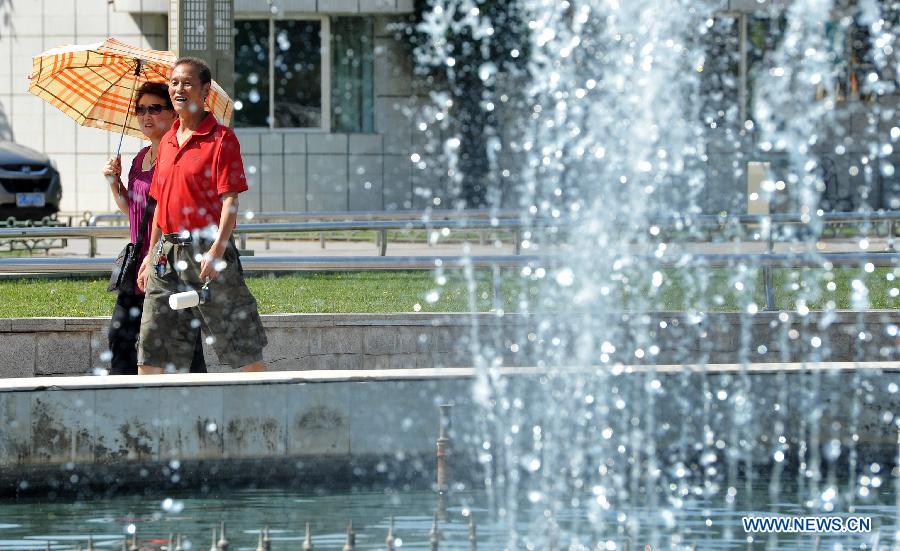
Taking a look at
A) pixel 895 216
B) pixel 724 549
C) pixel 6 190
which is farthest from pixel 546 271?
pixel 6 190

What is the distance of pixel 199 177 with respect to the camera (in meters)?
7.79

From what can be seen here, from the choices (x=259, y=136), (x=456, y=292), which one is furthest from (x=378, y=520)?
(x=259, y=136)

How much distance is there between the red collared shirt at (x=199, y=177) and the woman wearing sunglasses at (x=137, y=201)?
1.57 ft

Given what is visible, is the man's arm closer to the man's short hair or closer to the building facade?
the man's short hair

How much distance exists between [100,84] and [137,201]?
111 centimetres

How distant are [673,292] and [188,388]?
633 cm

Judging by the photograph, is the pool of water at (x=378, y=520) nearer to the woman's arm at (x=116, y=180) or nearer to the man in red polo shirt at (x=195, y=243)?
the man in red polo shirt at (x=195, y=243)

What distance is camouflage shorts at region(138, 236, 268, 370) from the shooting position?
7875mm

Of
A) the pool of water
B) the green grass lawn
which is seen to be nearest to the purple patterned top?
the pool of water

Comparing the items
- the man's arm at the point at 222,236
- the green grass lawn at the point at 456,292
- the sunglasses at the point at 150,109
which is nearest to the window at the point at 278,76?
the green grass lawn at the point at 456,292

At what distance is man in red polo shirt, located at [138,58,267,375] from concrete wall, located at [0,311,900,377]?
2228mm

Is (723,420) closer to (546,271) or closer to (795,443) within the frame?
(795,443)

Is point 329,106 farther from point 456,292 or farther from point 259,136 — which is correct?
point 456,292

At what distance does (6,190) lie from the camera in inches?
830
